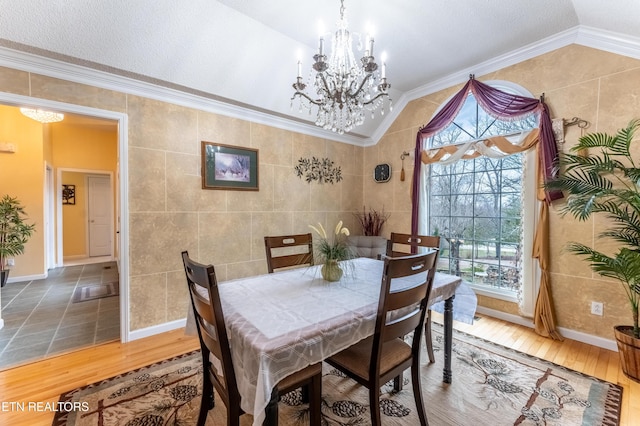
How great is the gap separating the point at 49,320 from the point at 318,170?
142 inches

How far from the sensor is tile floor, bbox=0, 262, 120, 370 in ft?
7.72

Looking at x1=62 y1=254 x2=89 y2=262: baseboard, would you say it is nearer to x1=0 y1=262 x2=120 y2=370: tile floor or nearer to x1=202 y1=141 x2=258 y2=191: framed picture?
x1=0 y1=262 x2=120 y2=370: tile floor

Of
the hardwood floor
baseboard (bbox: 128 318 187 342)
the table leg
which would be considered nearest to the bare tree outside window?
the hardwood floor

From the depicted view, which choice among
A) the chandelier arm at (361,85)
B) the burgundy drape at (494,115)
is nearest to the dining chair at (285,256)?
the chandelier arm at (361,85)

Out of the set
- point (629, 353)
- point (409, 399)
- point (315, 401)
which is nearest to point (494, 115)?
point (629, 353)

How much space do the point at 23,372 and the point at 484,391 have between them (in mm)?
3389

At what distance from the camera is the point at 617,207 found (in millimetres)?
2100

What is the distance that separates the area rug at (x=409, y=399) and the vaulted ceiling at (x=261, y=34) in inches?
91.7

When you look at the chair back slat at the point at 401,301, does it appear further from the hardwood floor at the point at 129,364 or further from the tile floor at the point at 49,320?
the tile floor at the point at 49,320

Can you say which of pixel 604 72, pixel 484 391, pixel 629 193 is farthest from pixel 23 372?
pixel 604 72

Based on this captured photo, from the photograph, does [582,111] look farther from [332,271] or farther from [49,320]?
[49,320]

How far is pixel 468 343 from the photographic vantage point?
2488 mm

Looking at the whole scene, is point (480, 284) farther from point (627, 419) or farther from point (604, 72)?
point (604, 72)

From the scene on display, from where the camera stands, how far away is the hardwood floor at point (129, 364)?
168 centimetres
